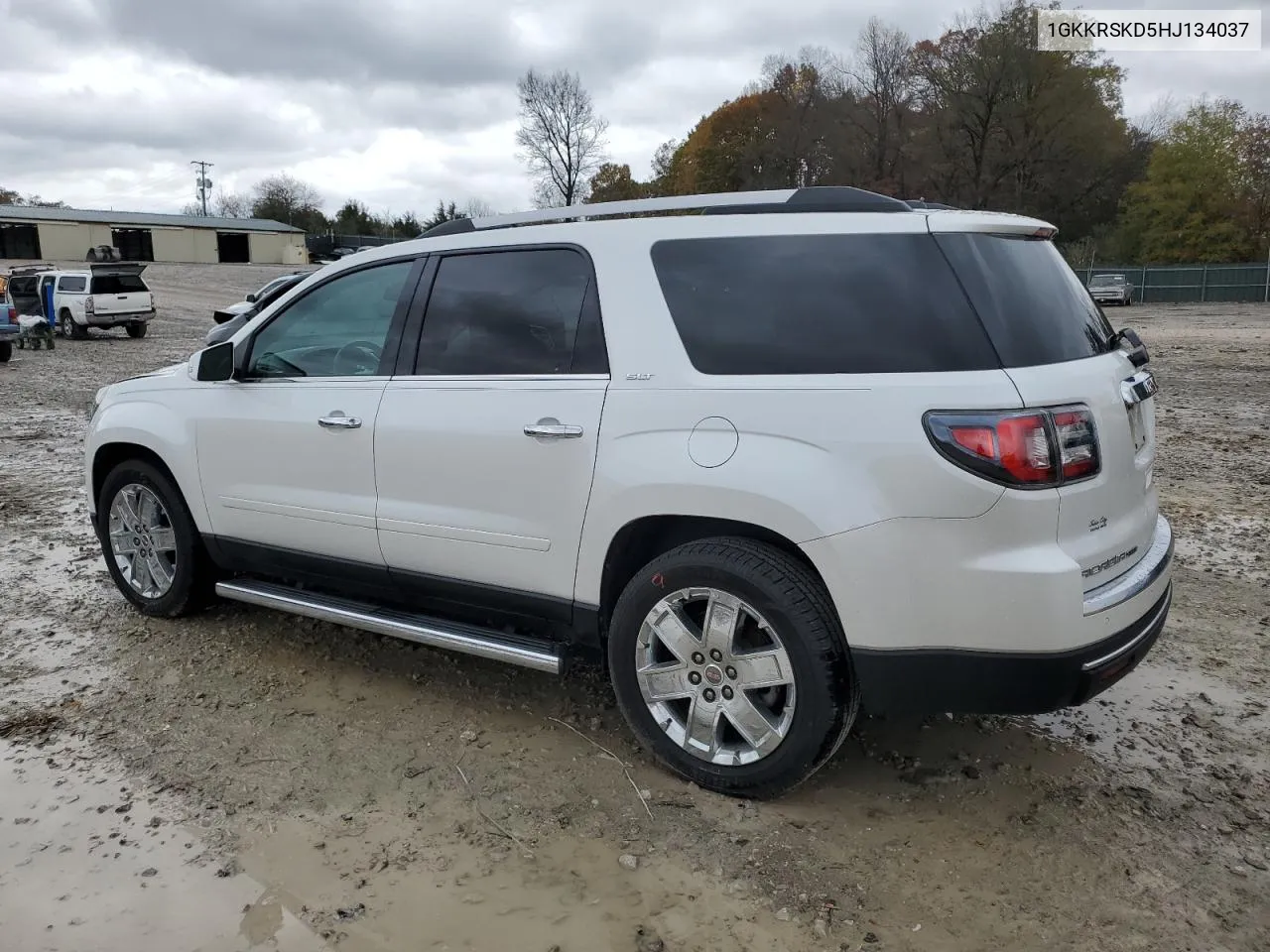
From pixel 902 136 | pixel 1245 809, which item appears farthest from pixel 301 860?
pixel 902 136

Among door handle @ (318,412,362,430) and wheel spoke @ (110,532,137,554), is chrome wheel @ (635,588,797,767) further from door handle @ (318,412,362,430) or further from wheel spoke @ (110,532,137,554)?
wheel spoke @ (110,532,137,554)

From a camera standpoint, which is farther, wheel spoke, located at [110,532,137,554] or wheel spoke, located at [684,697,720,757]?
wheel spoke, located at [110,532,137,554]

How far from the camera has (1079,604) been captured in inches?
111

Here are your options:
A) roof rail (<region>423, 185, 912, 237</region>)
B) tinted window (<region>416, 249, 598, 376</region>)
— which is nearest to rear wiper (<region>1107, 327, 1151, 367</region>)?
roof rail (<region>423, 185, 912, 237</region>)

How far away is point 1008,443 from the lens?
274cm

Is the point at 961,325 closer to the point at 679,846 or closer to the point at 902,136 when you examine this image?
the point at 679,846

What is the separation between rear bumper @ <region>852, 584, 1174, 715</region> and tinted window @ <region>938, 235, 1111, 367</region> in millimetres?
851

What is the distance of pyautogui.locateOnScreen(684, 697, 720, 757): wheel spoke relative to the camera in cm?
330

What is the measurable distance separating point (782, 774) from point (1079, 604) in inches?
41.4

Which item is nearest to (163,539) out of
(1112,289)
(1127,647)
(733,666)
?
(733,666)

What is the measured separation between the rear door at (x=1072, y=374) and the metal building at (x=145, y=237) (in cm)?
6626

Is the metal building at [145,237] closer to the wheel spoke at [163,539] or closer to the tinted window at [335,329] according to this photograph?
the wheel spoke at [163,539]

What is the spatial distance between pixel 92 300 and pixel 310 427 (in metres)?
22.8

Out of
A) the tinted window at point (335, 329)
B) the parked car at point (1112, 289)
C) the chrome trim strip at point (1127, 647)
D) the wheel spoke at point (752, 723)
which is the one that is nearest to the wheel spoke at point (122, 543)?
the tinted window at point (335, 329)
